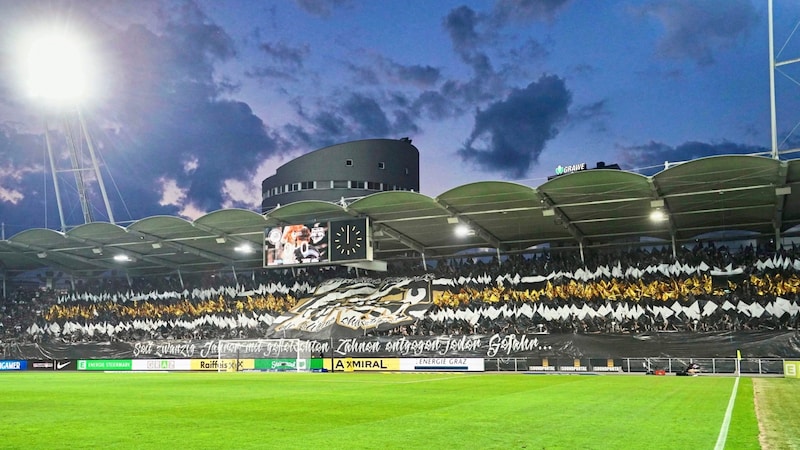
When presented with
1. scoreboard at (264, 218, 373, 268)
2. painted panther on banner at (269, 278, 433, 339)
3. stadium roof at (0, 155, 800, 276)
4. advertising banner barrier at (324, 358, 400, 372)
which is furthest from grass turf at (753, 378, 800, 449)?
painted panther on banner at (269, 278, 433, 339)

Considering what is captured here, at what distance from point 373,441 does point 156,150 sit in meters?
148

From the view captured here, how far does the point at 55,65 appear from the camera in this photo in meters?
48.8

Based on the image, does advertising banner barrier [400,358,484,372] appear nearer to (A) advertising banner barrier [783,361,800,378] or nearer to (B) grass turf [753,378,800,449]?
(A) advertising banner barrier [783,361,800,378]

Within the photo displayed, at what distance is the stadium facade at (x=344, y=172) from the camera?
70.4m

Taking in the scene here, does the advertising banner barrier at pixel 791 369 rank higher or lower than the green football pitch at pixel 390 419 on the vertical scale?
lower

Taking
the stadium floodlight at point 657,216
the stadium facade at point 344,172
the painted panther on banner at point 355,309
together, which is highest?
the stadium facade at point 344,172

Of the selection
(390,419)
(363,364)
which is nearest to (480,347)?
(363,364)

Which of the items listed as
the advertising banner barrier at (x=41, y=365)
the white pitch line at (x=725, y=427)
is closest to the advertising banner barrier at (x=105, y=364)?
the advertising banner barrier at (x=41, y=365)

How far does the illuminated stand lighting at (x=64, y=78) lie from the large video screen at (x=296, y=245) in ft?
51.5

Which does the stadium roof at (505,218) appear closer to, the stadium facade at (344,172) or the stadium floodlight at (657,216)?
the stadium floodlight at (657,216)

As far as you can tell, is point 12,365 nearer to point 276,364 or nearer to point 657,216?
point 276,364

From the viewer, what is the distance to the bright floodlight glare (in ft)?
155

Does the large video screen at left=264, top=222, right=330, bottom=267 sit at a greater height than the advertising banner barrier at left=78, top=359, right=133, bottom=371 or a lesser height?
greater

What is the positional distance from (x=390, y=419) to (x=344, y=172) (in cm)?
5824
